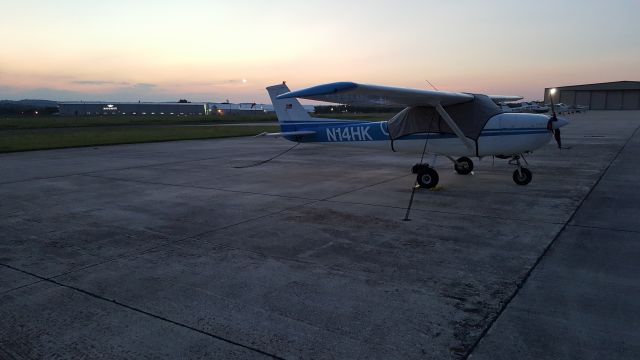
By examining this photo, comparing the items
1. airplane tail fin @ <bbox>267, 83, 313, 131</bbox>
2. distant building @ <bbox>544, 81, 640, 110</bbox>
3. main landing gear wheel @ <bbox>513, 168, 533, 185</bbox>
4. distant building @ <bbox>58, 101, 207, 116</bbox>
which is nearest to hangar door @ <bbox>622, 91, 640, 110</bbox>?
distant building @ <bbox>544, 81, 640, 110</bbox>

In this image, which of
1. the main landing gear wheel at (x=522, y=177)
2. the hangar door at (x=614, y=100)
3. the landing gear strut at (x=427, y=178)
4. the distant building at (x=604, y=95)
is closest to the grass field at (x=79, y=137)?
the landing gear strut at (x=427, y=178)

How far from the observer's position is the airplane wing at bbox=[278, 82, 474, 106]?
7742 millimetres

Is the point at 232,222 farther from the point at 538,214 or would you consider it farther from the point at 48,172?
the point at 48,172

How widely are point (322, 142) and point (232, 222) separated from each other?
6.49 meters

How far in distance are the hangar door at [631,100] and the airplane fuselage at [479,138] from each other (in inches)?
5124

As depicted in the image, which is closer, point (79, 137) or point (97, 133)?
point (79, 137)

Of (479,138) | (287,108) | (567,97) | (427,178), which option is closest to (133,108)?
(567,97)

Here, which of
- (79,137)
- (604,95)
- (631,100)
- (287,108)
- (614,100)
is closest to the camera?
(287,108)

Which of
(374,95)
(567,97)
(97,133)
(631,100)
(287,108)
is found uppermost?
(567,97)

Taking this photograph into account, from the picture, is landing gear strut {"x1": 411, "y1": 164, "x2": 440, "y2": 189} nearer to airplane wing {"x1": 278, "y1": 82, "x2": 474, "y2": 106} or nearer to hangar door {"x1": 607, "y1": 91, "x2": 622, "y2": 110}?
airplane wing {"x1": 278, "y1": 82, "x2": 474, "y2": 106}

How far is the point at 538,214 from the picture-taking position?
7637mm

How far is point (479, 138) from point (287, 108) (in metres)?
6.23

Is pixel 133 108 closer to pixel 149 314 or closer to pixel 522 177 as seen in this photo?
pixel 522 177

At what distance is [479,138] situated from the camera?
402 inches
